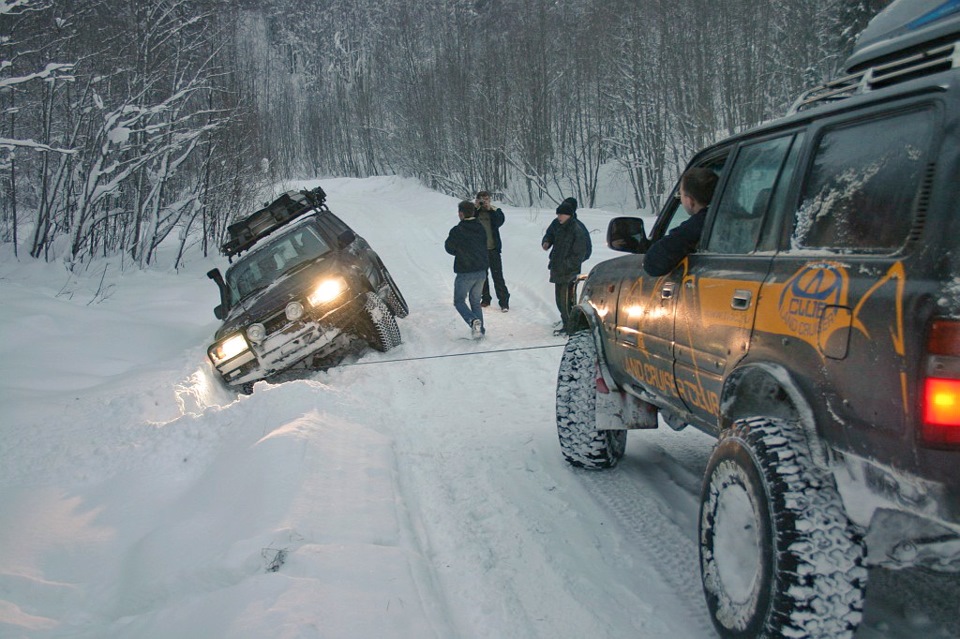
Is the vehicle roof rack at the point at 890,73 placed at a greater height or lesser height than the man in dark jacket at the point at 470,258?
greater

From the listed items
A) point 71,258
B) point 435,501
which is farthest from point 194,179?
point 435,501

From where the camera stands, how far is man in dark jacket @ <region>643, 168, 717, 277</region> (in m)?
3.20

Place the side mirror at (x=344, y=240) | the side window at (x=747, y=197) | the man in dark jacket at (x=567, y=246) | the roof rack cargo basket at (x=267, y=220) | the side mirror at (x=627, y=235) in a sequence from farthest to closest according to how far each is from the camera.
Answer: the roof rack cargo basket at (x=267, y=220) → the man in dark jacket at (x=567, y=246) → the side mirror at (x=344, y=240) → the side mirror at (x=627, y=235) → the side window at (x=747, y=197)

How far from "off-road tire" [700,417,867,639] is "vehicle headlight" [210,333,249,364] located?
19.2 feet

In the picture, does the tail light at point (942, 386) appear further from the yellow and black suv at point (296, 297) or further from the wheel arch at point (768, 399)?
the yellow and black suv at point (296, 297)

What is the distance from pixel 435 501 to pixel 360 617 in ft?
4.72

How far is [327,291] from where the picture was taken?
24.5ft

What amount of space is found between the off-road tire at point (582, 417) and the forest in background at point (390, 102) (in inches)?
271

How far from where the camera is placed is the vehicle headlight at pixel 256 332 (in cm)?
714

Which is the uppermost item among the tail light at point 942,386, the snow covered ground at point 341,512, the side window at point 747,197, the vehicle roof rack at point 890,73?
the vehicle roof rack at point 890,73

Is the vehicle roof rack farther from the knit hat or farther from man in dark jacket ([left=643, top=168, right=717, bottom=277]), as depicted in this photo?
the knit hat

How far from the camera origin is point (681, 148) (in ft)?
99.5

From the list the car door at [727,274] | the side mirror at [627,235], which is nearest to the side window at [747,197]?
the car door at [727,274]

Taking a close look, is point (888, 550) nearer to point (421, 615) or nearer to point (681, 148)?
point (421, 615)
